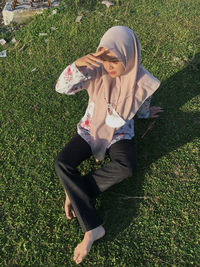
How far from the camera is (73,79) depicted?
256 cm

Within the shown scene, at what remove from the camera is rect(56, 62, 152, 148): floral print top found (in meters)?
2.55

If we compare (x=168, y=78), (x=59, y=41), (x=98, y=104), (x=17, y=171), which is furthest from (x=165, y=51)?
(x=17, y=171)

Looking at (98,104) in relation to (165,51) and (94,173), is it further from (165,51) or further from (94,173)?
(165,51)

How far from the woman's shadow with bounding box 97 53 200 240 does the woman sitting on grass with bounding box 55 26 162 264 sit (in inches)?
10.1

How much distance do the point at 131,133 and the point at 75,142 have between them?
75 centimetres

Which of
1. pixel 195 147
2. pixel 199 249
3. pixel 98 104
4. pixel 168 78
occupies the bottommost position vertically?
pixel 199 249

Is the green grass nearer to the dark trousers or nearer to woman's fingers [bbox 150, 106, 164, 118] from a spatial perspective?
woman's fingers [bbox 150, 106, 164, 118]

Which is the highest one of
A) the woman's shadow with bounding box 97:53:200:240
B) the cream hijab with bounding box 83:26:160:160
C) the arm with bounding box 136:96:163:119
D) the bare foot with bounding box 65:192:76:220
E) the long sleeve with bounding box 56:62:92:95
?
the long sleeve with bounding box 56:62:92:95

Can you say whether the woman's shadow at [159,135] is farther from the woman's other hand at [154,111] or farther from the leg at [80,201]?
the leg at [80,201]

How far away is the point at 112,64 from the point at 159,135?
1.48 metres

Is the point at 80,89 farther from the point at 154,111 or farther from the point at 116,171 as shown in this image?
the point at 154,111

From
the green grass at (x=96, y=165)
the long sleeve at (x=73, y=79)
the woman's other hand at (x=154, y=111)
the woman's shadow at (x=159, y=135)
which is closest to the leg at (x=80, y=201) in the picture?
the green grass at (x=96, y=165)

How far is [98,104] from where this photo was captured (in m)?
2.72

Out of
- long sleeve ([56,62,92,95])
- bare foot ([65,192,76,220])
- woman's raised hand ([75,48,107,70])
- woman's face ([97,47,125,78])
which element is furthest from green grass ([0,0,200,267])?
woman's raised hand ([75,48,107,70])
